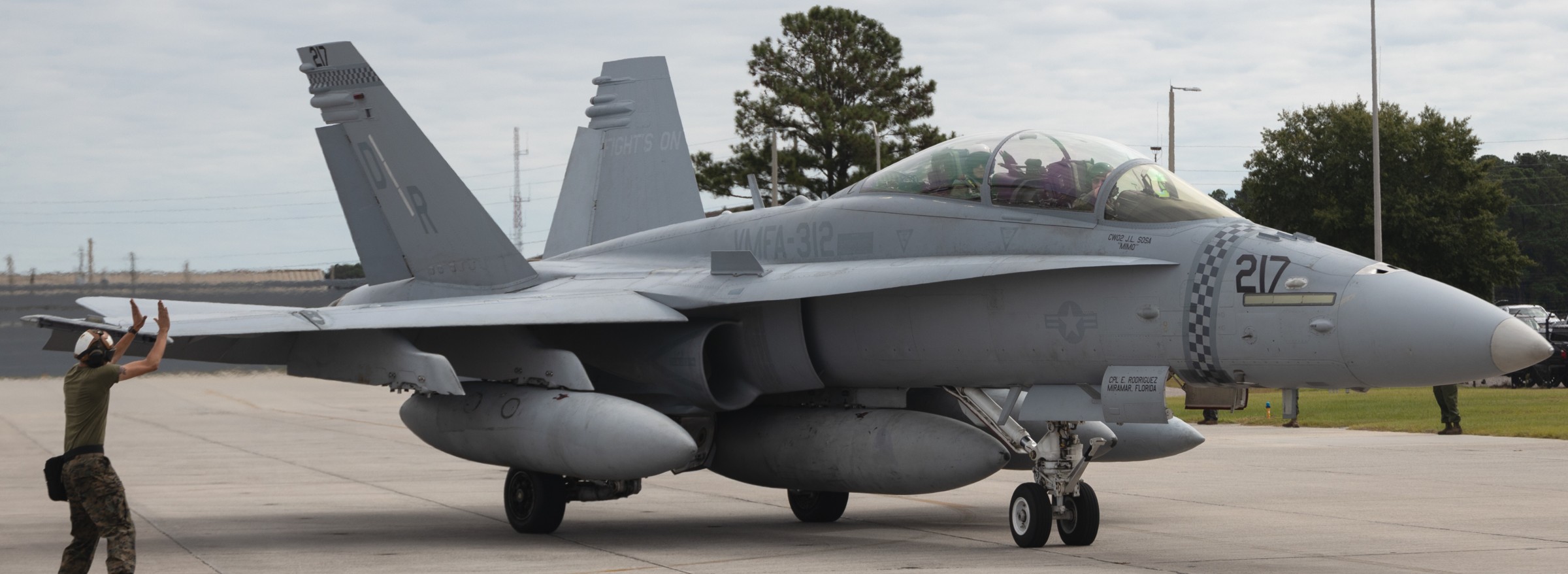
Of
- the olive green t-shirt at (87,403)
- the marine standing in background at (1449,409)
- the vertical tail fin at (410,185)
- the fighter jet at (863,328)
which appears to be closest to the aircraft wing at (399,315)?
the fighter jet at (863,328)

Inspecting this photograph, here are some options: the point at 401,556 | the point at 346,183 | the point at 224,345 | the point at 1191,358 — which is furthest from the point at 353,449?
the point at 1191,358

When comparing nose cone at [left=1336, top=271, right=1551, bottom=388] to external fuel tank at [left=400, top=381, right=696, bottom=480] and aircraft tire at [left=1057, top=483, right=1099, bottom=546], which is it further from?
external fuel tank at [left=400, top=381, right=696, bottom=480]

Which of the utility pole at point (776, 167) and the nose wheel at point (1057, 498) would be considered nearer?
the nose wheel at point (1057, 498)

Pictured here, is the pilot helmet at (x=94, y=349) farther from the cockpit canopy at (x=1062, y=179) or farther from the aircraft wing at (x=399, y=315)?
the cockpit canopy at (x=1062, y=179)

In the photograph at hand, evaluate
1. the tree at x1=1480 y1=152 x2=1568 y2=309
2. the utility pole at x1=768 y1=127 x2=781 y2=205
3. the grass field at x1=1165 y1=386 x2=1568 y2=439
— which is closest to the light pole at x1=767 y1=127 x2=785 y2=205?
the utility pole at x1=768 y1=127 x2=781 y2=205

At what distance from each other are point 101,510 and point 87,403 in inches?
22.7

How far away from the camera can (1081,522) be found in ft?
32.9

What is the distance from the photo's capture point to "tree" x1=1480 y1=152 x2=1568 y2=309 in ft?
293

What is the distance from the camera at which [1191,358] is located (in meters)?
9.27

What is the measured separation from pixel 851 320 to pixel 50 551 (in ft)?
18.6

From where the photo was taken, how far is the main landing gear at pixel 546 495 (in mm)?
11750

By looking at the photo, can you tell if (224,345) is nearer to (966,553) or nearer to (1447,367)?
(966,553)

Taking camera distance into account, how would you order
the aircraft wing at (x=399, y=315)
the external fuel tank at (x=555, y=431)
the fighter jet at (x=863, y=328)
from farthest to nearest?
1. the aircraft wing at (x=399, y=315)
2. the external fuel tank at (x=555, y=431)
3. the fighter jet at (x=863, y=328)

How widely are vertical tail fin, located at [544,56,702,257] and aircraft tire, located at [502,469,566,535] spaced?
15.0 ft
